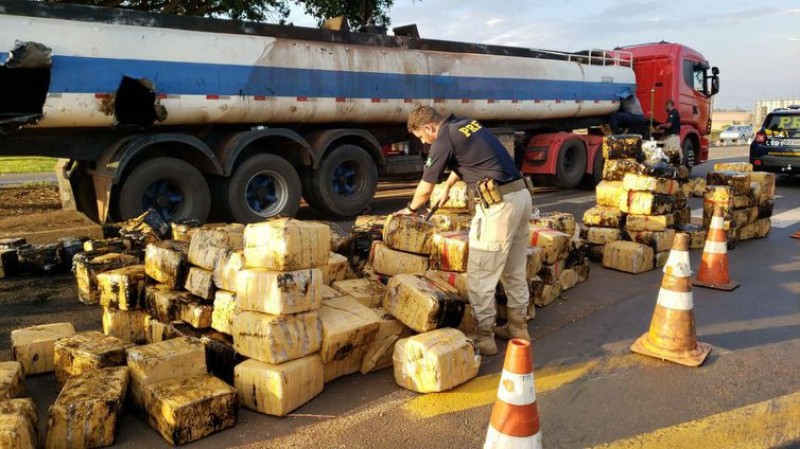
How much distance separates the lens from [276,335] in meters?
3.31

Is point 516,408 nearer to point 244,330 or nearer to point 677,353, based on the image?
point 244,330

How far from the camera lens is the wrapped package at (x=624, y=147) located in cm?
714

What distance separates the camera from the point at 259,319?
341 cm

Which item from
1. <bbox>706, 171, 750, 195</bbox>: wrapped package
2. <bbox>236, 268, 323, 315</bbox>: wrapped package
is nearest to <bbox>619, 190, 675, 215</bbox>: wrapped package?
<bbox>706, 171, 750, 195</bbox>: wrapped package

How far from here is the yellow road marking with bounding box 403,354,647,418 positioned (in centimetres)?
341

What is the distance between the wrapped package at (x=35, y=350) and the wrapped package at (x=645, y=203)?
5.53 meters

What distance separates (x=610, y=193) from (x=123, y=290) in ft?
17.1

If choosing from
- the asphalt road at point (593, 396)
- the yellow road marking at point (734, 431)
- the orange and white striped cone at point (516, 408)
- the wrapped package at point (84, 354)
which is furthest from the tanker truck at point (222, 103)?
the yellow road marking at point (734, 431)

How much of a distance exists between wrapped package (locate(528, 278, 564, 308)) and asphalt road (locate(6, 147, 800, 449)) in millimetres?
90

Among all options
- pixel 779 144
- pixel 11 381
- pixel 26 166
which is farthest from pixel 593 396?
pixel 26 166

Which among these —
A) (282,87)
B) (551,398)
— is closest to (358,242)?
(551,398)

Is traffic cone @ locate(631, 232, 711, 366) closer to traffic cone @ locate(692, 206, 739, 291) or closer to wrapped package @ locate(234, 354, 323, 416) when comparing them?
traffic cone @ locate(692, 206, 739, 291)

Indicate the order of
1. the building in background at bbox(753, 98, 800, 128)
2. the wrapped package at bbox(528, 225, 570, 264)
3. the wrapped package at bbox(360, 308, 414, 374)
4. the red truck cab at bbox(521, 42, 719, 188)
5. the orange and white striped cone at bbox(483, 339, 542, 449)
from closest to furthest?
the orange and white striped cone at bbox(483, 339, 542, 449) < the wrapped package at bbox(360, 308, 414, 374) < the wrapped package at bbox(528, 225, 570, 264) < the red truck cab at bbox(521, 42, 719, 188) < the building in background at bbox(753, 98, 800, 128)

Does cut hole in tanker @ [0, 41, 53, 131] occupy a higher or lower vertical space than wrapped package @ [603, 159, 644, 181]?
higher
